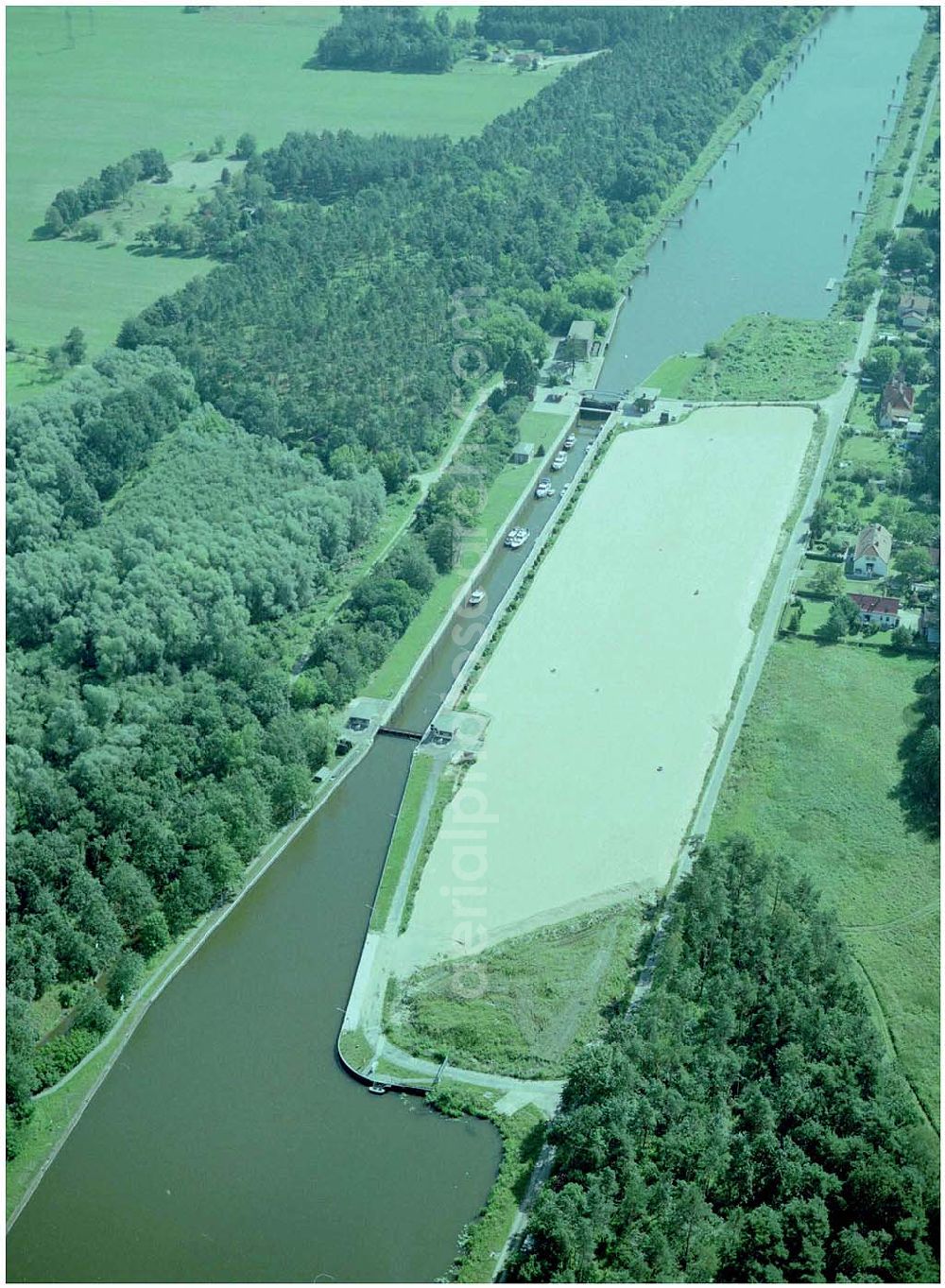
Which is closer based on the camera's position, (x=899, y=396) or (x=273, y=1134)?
(x=273, y=1134)

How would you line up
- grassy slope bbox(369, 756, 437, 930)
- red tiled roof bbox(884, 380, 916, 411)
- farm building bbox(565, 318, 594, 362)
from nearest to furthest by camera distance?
grassy slope bbox(369, 756, 437, 930) < red tiled roof bbox(884, 380, 916, 411) < farm building bbox(565, 318, 594, 362)

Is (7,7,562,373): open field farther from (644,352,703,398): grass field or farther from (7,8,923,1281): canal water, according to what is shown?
(7,8,923,1281): canal water

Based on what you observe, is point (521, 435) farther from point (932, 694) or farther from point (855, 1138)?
point (855, 1138)

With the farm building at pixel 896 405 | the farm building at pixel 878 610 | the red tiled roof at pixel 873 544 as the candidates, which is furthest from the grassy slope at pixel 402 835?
the farm building at pixel 896 405

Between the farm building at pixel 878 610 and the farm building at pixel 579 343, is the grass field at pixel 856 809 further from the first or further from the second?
the farm building at pixel 579 343

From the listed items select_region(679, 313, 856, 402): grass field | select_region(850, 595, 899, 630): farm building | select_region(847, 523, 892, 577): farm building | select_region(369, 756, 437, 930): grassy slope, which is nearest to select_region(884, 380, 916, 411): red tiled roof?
select_region(679, 313, 856, 402): grass field

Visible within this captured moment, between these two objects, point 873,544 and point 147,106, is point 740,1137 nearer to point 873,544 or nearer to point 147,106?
point 873,544

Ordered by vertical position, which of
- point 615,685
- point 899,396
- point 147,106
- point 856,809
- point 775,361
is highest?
point 147,106

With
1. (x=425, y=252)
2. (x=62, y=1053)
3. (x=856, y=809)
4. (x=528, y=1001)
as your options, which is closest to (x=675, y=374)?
(x=425, y=252)
